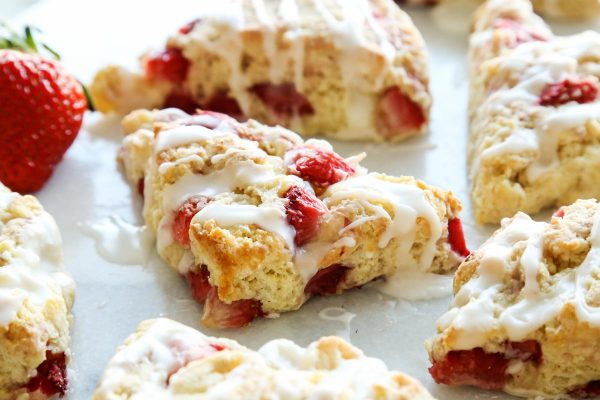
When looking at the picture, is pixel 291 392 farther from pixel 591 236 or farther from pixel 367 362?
pixel 591 236

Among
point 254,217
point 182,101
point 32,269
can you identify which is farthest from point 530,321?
point 182,101

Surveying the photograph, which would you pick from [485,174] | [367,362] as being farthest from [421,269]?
[367,362]

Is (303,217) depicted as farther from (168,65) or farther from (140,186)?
(168,65)

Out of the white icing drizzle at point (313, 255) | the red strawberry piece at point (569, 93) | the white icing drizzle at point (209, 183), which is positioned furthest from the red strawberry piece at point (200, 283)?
the red strawberry piece at point (569, 93)

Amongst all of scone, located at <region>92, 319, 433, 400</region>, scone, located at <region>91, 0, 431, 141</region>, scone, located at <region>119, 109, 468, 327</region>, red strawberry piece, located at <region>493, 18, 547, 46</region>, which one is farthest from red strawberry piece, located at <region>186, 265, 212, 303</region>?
red strawberry piece, located at <region>493, 18, 547, 46</region>

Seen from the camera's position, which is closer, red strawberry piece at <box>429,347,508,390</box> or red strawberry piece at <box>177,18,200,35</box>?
red strawberry piece at <box>429,347,508,390</box>

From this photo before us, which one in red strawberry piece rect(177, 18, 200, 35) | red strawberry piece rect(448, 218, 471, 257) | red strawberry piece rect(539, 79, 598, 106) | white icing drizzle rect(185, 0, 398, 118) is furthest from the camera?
red strawberry piece rect(177, 18, 200, 35)

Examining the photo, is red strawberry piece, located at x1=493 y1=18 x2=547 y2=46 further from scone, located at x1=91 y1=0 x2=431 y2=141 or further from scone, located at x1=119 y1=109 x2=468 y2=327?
scone, located at x1=119 y1=109 x2=468 y2=327
